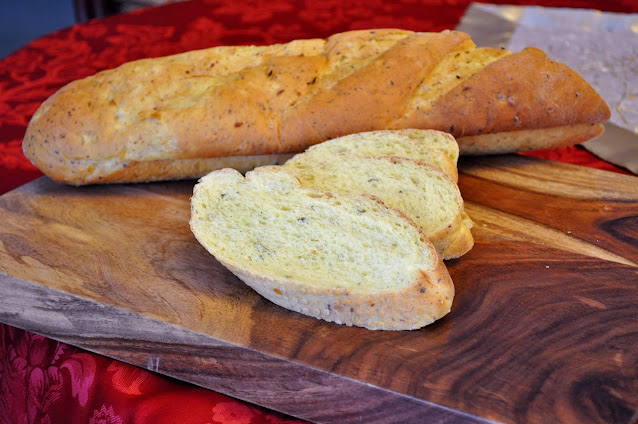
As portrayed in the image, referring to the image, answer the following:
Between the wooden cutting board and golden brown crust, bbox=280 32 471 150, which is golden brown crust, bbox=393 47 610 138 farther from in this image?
the wooden cutting board

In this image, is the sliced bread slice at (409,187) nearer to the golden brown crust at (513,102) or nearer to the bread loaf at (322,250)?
the bread loaf at (322,250)

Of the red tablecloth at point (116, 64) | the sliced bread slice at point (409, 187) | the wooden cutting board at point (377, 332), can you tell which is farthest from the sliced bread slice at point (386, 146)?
the red tablecloth at point (116, 64)

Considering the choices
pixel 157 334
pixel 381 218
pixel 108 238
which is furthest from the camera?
pixel 108 238

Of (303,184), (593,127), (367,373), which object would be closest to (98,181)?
(303,184)

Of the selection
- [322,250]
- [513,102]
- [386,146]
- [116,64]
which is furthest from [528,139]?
[116,64]

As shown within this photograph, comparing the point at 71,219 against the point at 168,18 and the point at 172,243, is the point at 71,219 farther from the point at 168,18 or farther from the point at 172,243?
the point at 168,18

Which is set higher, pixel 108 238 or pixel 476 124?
pixel 476 124

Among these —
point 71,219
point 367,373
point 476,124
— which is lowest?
point 71,219

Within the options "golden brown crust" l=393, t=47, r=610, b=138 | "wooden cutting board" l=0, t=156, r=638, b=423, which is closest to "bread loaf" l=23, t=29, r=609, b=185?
"golden brown crust" l=393, t=47, r=610, b=138

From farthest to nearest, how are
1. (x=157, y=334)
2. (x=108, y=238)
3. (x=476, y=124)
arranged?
(x=476, y=124)
(x=108, y=238)
(x=157, y=334)
